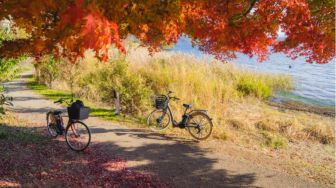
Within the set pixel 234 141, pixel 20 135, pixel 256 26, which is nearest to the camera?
pixel 256 26

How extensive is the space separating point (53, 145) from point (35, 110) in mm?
4148

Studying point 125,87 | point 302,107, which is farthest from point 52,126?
point 302,107

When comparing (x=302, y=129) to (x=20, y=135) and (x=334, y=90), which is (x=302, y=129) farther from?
(x=334, y=90)

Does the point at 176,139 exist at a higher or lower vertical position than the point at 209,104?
lower

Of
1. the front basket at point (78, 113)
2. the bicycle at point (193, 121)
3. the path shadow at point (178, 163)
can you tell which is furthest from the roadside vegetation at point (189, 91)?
the front basket at point (78, 113)

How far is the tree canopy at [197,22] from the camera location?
12.4 feet

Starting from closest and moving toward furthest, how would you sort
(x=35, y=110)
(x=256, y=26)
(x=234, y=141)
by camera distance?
(x=256, y=26), (x=234, y=141), (x=35, y=110)

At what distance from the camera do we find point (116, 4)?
4.00 m

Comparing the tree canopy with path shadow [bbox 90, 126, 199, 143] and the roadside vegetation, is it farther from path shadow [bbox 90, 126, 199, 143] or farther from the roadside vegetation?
the roadside vegetation

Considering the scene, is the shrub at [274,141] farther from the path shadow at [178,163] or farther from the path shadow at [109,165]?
the path shadow at [109,165]

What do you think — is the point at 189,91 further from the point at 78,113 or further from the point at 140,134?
the point at 78,113

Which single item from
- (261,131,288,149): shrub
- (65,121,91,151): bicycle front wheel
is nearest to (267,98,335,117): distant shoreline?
(261,131,288,149): shrub

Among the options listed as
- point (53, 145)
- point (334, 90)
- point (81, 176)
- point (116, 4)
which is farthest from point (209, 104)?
point (334, 90)

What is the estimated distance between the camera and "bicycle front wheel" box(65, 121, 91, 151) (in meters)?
7.59
